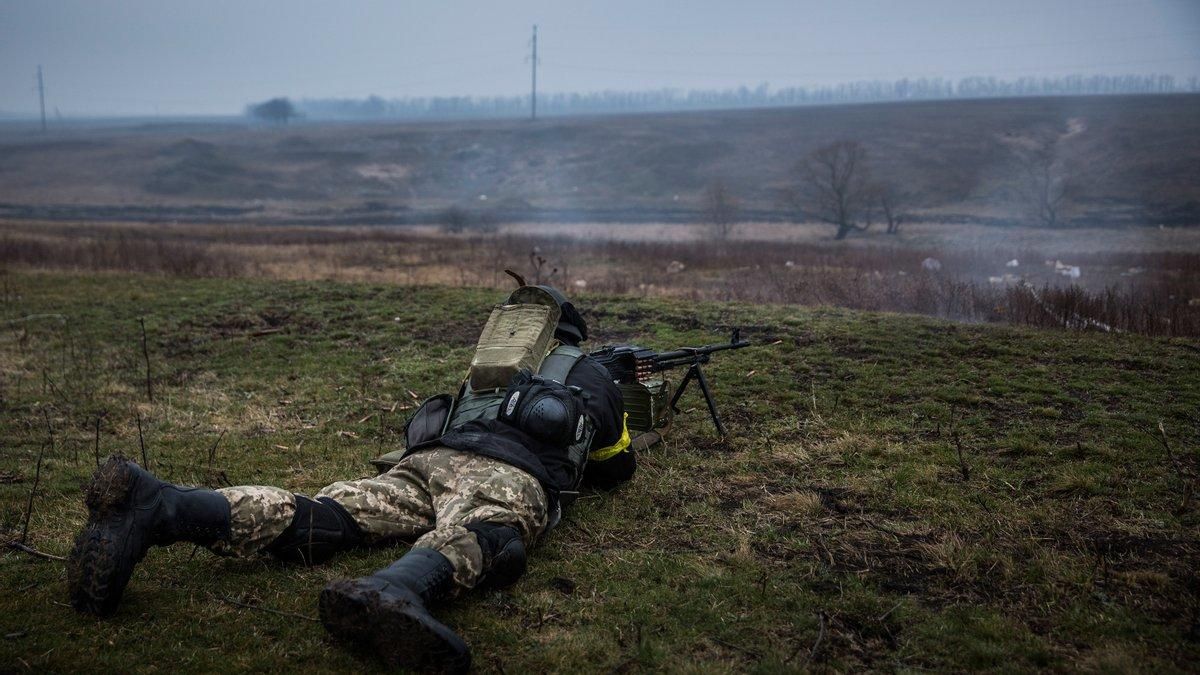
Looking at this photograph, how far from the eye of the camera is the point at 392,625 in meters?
3.07

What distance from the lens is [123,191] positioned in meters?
59.9

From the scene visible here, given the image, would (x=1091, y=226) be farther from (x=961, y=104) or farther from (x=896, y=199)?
(x=961, y=104)

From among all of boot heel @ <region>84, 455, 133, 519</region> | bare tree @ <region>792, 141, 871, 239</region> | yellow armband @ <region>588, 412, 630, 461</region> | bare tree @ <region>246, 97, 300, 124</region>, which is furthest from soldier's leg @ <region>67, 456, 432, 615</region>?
bare tree @ <region>246, 97, 300, 124</region>

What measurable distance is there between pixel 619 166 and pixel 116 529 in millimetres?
65002

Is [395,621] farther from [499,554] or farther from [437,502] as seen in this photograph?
[437,502]

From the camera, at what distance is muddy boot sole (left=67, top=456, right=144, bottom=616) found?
3449mm

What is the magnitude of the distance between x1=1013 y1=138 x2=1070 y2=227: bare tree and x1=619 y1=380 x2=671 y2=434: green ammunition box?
34.2m

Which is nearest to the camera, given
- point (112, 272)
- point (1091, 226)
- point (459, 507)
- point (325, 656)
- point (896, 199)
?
point (325, 656)

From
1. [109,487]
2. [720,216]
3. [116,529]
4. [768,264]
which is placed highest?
[109,487]

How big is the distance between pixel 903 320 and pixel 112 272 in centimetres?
1418

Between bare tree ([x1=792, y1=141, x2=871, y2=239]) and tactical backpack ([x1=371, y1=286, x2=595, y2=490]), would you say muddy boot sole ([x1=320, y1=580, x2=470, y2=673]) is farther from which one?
bare tree ([x1=792, y1=141, x2=871, y2=239])

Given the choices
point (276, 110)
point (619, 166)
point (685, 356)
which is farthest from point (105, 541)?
point (276, 110)

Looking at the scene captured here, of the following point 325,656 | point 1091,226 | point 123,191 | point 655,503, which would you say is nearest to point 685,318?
point 655,503

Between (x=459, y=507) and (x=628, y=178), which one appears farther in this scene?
(x=628, y=178)
